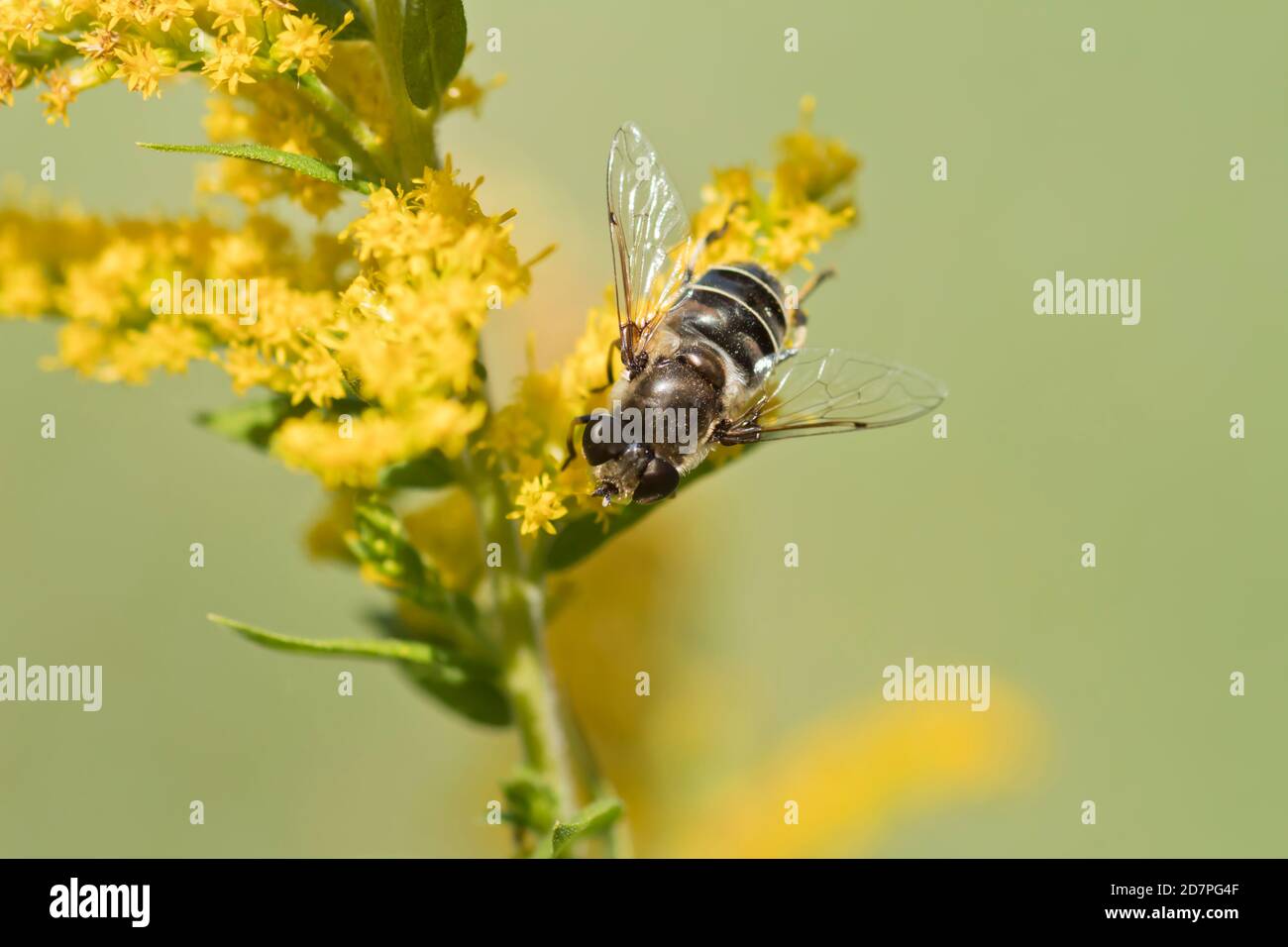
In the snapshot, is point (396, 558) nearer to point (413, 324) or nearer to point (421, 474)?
point (421, 474)

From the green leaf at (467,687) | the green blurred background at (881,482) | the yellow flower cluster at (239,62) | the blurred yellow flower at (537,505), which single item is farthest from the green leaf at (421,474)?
the green blurred background at (881,482)

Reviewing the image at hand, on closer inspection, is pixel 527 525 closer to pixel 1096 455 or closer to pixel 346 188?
pixel 346 188

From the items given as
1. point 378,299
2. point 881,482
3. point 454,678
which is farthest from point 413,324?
point 881,482

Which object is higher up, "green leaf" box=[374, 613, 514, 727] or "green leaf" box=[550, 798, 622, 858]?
"green leaf" box=[374, 613, 514, 727]

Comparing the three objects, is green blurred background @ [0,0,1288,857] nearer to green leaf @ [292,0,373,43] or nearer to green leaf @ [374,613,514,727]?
green leaf @ [374,613,514,727]

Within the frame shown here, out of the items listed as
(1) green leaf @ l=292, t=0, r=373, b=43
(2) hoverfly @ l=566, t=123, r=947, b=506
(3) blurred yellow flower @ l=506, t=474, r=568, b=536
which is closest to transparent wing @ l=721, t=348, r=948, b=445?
(2) hoverfly @ l=566, t=123, r=947, b=506

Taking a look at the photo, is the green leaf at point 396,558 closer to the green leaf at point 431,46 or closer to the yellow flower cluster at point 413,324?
the yellow flower cluster at point 413,324
